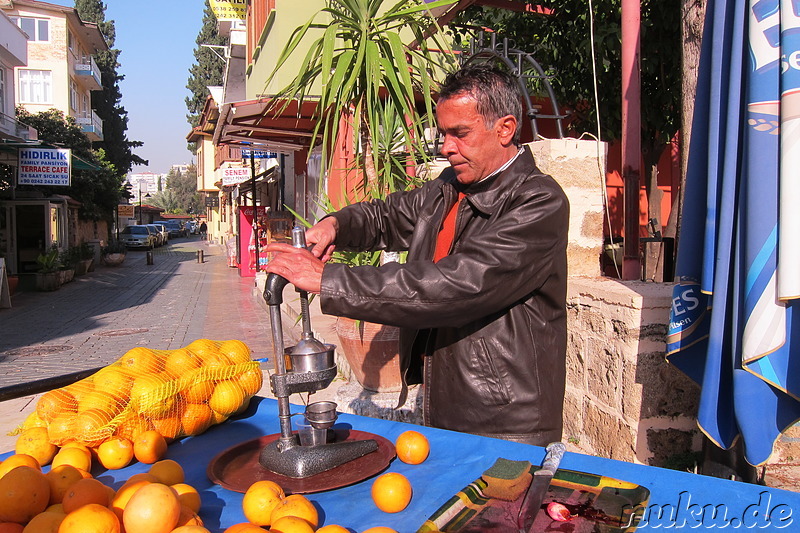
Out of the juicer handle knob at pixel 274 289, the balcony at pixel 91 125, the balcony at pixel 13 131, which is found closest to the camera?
the juicer handle knob at pixel 274 289

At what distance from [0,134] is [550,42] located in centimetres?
1455

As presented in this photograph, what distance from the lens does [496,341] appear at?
6.38ft

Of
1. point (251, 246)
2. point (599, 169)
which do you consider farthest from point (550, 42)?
point (251, 246)

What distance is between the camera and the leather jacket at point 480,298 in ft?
5.38

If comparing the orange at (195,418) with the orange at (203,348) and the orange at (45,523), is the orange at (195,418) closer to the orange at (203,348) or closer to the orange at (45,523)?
the orange at (203,348)

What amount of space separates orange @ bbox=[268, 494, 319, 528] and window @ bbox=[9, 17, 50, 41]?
130ft

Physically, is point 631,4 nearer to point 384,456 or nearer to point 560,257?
point 560,257

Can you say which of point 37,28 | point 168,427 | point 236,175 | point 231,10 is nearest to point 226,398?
point 168,427

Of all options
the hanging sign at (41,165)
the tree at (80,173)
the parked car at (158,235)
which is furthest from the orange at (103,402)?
the parked car at (158,235)

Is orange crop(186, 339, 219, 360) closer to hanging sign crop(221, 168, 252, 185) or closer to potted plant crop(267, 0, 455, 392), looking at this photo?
potted plant crop(267, 0, 455, 392)

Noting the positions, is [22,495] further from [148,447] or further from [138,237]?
[138,237]

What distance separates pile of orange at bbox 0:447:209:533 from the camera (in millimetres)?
1211

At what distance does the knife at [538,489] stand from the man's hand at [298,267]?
718 millimetres

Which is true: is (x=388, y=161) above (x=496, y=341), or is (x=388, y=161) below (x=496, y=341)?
above
